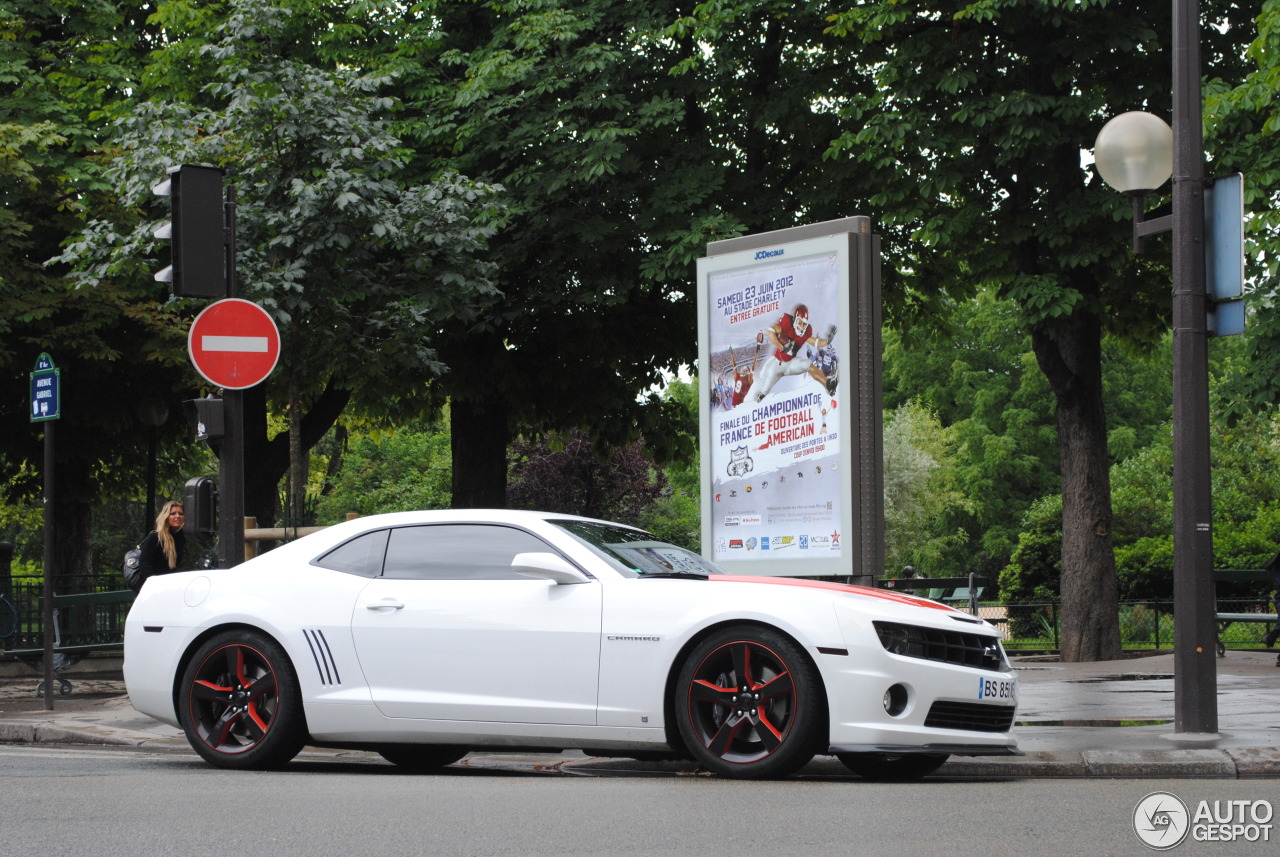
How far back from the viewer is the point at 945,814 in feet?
22.3

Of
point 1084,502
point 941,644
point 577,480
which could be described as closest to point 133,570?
point 941,644

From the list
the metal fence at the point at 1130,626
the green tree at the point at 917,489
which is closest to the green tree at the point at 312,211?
the metal fence at the point at 1130,626

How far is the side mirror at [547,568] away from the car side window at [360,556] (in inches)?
39.6

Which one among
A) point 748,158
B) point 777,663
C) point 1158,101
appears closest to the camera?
point 777,663

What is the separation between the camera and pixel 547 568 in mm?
8453

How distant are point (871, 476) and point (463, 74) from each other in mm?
11948

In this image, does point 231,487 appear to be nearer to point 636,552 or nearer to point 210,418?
point 210,418

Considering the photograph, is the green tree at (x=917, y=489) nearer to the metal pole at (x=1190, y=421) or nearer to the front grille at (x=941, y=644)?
the metal pole at (x=1190, y=421)

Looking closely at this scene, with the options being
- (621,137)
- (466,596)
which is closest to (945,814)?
(466,596)

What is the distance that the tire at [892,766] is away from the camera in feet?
28.1

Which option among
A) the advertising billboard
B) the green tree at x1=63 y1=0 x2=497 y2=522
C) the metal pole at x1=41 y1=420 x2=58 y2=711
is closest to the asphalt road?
the advertising billboard

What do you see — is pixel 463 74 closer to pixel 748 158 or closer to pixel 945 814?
pixel 748 158

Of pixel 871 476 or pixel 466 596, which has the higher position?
pixel 871 476

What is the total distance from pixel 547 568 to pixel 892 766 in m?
2.28
